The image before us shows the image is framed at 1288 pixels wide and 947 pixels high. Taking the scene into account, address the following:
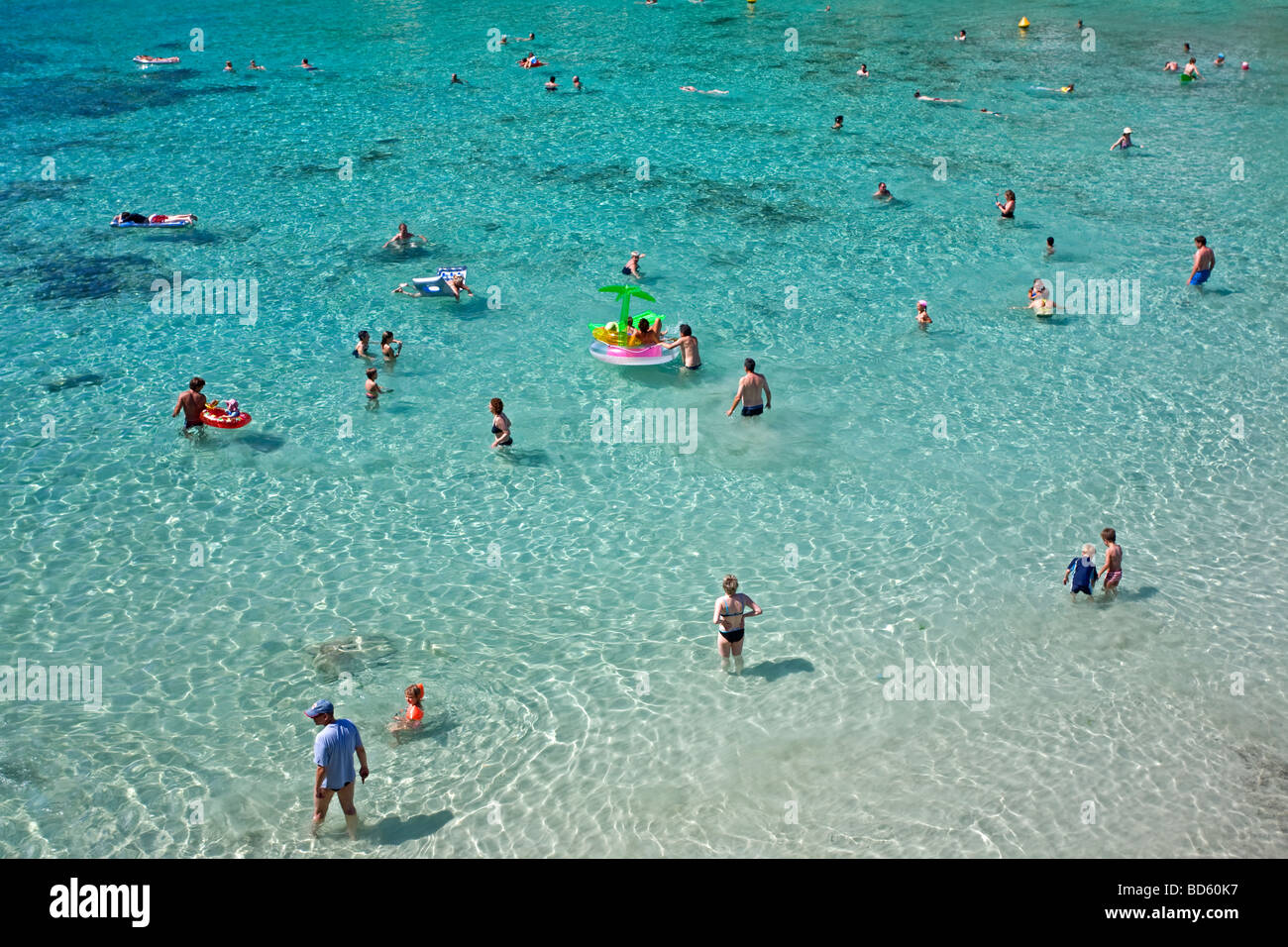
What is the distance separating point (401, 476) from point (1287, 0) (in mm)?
58188

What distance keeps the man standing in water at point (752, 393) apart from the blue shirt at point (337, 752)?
893 cm

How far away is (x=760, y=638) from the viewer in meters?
13.1

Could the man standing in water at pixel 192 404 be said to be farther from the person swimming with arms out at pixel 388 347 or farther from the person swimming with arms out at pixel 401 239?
the person swimming with arms out at pixel 401 239

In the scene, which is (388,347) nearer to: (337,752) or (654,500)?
(654,500)

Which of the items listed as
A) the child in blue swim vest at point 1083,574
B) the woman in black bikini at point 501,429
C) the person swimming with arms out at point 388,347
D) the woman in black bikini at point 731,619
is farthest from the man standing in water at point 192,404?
the child in blue swim vest at point 1083,574

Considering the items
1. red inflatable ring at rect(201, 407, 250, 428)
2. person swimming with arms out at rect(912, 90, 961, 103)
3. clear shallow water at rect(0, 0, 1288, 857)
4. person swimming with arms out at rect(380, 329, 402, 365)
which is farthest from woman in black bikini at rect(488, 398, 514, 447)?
person swimming with arms out at rect(912, 90, 961, 103)

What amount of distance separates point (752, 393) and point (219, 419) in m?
8.93

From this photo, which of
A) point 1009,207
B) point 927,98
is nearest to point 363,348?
point 1009,207

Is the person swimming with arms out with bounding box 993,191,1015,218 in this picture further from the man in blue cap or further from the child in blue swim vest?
the man in blue cap

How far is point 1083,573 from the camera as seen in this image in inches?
523

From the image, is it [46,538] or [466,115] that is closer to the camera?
[46,538]

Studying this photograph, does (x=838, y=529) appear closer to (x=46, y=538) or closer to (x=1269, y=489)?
(x=1269, y=489)

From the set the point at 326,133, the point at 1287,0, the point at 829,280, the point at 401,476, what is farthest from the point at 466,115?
the point at 1287,0

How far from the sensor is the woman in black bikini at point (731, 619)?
1209 centimetres
